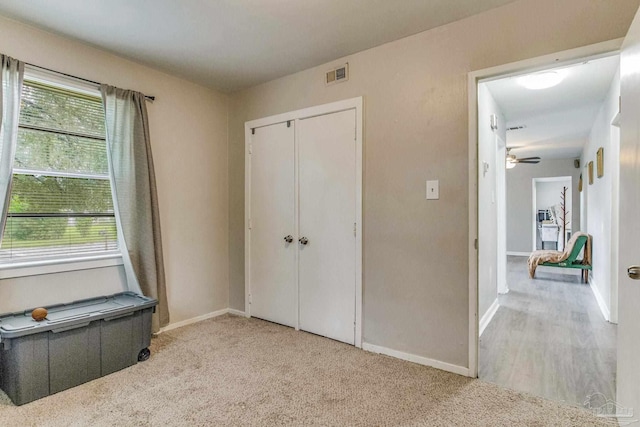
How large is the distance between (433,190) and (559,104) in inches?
118

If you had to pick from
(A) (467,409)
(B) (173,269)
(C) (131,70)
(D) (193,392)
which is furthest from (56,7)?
(A) (467,409)

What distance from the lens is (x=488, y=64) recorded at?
2.25m

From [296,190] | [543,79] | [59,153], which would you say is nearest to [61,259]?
[59,153]

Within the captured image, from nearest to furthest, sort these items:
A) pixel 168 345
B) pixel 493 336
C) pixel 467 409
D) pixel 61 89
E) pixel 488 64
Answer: pixel 467 409 < pixel 488 64 < pixel 61 89 < pixel 168 345 < pixel 493 336

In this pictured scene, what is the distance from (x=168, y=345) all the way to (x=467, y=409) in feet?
7.61

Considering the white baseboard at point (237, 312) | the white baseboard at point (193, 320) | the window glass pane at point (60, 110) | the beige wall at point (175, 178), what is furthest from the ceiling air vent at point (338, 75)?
the white baseboard at point (193, 320)

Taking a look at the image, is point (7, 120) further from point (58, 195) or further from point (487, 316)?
point (487, 316)

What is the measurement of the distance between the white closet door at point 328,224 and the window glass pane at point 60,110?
1714 millimetres

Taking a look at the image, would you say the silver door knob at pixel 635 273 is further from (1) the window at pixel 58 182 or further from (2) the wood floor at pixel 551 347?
(1) the window at pixel 58 182

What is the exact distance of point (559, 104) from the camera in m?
4.19

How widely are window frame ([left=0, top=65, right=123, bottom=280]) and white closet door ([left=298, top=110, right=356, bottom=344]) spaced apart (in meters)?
1.63

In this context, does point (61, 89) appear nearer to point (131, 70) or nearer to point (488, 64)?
point (131, 70)

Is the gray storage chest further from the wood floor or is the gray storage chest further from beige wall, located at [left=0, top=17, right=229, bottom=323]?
the wood floor

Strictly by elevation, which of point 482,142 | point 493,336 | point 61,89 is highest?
point 61,89
